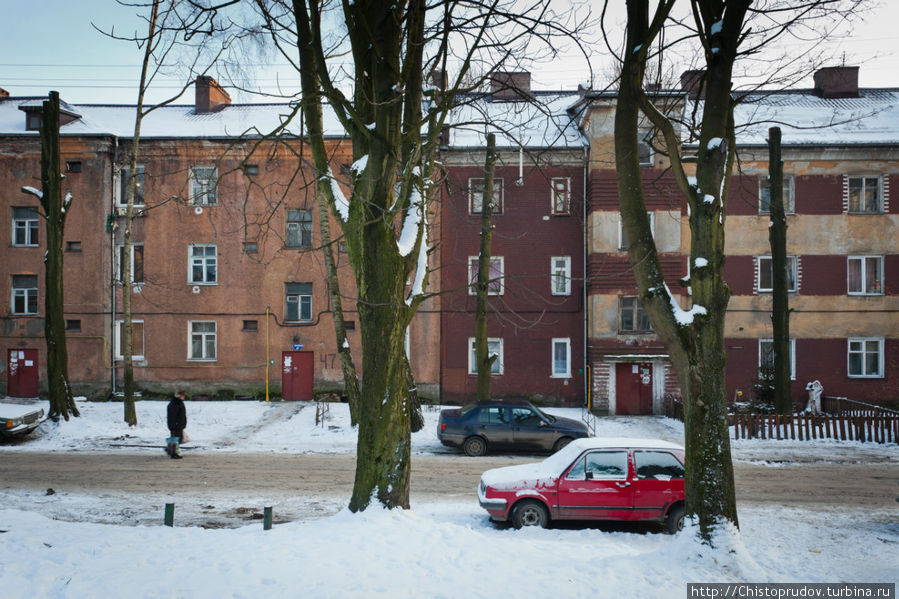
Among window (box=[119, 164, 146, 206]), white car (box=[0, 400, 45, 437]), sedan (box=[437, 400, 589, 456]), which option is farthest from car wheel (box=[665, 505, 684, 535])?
window (box=[119, 164, 146, 206])

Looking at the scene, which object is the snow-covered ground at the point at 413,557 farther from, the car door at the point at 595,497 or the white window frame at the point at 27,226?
the white window frame at the point at 27,226

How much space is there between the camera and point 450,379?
25375mm

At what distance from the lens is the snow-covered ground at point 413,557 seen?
6.05 metres

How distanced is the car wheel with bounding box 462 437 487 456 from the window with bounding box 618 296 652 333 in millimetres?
10260

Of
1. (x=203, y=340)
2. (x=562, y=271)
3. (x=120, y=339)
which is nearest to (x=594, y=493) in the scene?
(x=562, y=271)

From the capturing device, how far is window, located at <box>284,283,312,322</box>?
25.8 m

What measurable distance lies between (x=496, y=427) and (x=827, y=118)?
826 inches

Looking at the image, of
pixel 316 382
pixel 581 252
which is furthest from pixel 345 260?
pixel 581 252

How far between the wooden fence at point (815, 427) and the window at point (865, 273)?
774cm

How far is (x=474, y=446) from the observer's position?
16656 millimetres

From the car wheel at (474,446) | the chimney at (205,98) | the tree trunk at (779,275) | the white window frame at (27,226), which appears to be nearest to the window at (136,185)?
the white window frame at (27,226)

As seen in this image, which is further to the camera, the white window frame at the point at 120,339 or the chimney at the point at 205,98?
the chimney at the point at 205,98

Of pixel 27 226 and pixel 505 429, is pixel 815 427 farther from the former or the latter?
pixel 27 226

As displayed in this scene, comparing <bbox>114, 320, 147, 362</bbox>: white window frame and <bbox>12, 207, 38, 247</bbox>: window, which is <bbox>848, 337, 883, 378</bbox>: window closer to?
<bbox>114, 320, 147, 362</bbox>: white window frame
